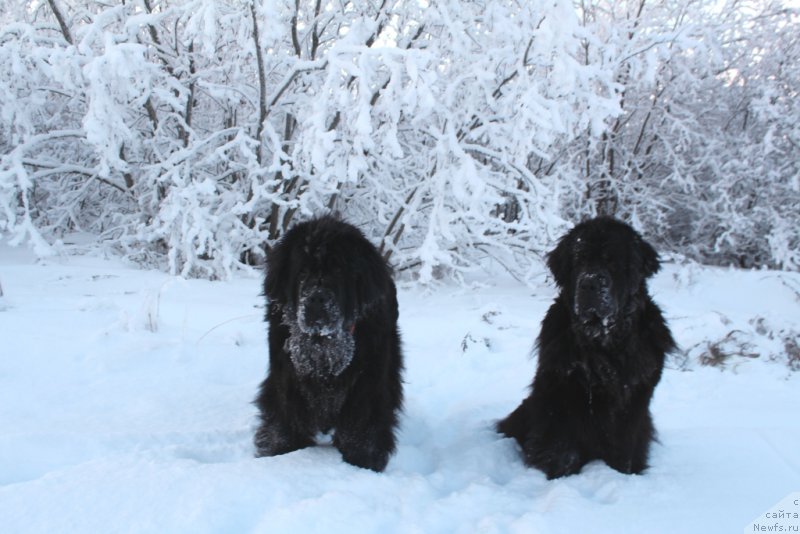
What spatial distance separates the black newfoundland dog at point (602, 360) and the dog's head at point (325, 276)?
1.02 metres

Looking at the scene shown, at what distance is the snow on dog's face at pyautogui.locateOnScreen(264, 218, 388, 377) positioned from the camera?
2.51 meters

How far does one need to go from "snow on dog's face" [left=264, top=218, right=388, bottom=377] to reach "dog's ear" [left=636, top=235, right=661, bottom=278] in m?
1.38

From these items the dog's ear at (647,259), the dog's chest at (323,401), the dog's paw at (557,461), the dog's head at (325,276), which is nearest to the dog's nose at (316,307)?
the dog's head at (325,276)

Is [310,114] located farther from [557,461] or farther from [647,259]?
[557,461]

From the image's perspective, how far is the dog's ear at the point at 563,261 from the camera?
293cm

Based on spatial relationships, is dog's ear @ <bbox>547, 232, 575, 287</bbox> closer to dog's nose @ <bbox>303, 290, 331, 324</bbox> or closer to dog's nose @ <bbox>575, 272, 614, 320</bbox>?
dog's nose @ <bbox>575, 272, 614, 320</bbox>

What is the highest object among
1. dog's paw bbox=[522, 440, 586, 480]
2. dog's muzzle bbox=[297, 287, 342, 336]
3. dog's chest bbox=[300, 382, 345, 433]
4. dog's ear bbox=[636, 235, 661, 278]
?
dog's ear bbox=[636, 235, 661, 278]

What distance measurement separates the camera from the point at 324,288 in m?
2.48

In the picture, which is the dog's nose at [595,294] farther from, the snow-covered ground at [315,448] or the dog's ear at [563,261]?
the snow-covered ground at [315,448]

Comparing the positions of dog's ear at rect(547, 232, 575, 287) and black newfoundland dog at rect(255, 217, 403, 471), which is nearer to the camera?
black newfoundland dog at rect(255, 217, 403, 471)

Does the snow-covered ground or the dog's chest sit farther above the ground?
the dog's chest

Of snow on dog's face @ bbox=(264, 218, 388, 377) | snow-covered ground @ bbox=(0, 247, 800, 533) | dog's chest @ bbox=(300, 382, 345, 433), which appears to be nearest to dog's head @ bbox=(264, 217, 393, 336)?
snow on dog's face @ bbox=(264, 218, 388, 377)

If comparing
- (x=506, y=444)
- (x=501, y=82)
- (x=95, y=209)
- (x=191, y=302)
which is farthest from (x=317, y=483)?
(x=95, y=209)

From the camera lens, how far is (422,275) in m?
6.68
